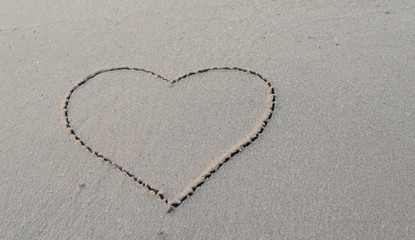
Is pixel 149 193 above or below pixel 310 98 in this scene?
below

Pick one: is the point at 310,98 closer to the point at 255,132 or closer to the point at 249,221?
the point at 255,132

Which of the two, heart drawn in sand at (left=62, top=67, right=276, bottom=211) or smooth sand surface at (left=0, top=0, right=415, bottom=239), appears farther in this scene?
heart drawn in sand at (left=62, top=67, right=276, bottom=211)

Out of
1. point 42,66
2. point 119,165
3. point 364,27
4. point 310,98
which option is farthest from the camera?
point 364,27

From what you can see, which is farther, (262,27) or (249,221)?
(262,27)

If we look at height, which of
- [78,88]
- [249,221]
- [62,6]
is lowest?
[249,221]

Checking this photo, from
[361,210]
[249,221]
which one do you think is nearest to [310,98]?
[361,210]

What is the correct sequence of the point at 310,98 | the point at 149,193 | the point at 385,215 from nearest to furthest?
the point at 385,215, the point at 149,193, the point at 310,98

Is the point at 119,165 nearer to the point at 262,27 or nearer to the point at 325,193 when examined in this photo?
the point at 325,193

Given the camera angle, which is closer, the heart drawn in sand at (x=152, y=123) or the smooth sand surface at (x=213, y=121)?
the smooth sand surface at (x=213, y=121)
